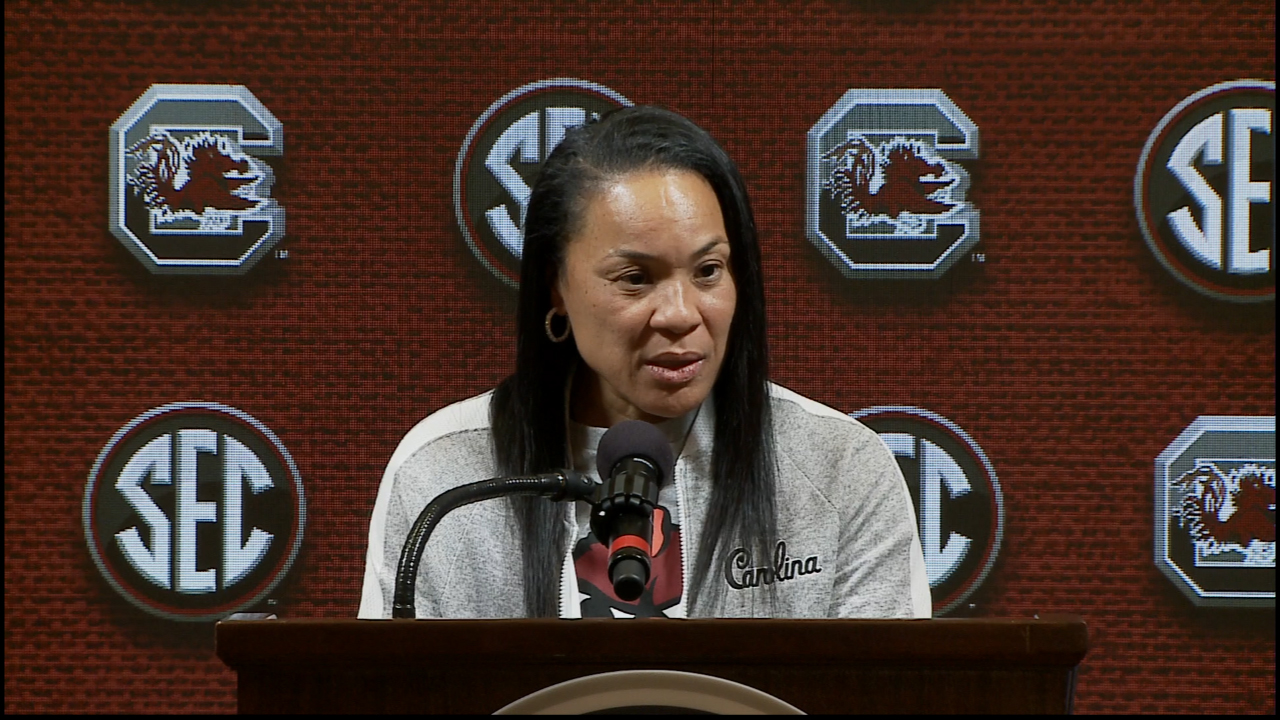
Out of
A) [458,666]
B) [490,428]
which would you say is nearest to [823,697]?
[458,666]

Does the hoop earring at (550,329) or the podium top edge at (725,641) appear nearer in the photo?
the podium top edge at (725,641)

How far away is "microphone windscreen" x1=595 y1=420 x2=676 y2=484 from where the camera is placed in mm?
1188

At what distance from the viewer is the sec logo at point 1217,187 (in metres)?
2.46

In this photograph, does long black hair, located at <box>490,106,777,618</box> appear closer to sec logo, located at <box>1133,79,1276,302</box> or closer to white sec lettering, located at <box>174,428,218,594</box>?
white sec lettering, located at <box>174,428,218,594</box>

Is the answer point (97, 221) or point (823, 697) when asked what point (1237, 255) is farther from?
point (97, 221)

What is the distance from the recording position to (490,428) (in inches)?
73.5

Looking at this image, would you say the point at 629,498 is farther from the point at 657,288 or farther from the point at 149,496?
the point at 149,496

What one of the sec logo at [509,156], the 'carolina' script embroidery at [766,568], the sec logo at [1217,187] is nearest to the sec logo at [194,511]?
the sec logo at [509,156]

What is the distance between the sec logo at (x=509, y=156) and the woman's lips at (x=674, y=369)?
754 mm

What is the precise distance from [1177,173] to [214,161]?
1.74 metres

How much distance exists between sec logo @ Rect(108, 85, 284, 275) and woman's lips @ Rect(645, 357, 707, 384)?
994 millimetres

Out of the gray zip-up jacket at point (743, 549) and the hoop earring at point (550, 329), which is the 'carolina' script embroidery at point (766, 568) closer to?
the gray zip-up jacket at point (743, 549)

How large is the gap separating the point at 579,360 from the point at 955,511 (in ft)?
2.94

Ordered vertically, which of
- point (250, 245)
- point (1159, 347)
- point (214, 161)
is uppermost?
point (214, 161)
